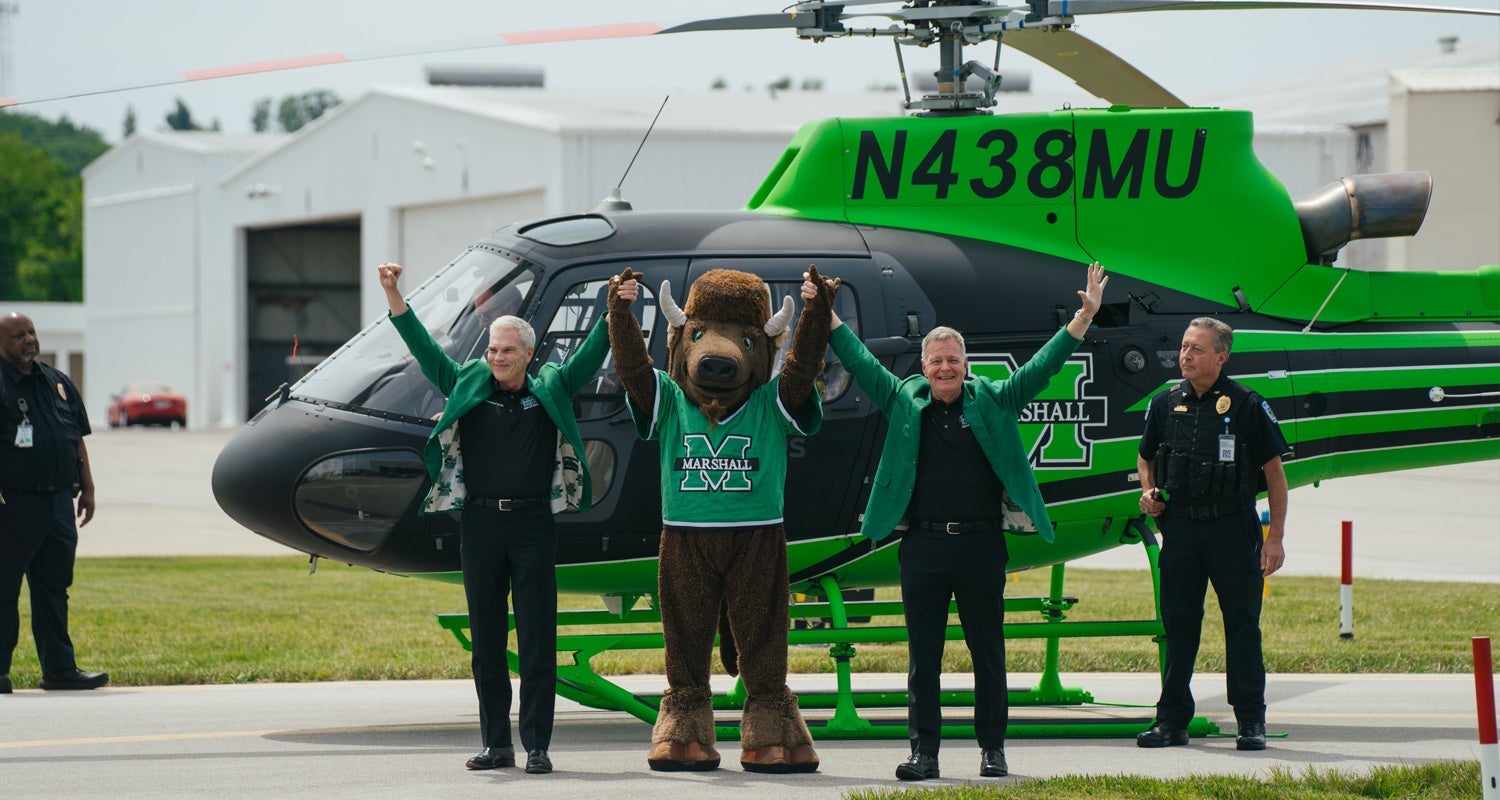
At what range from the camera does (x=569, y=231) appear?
8.27 m

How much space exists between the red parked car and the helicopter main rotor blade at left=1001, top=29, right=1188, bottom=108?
4624 cm

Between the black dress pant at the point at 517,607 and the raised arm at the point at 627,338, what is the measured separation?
2.20 ft

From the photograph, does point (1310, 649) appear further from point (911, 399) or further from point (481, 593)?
point (481, 593)

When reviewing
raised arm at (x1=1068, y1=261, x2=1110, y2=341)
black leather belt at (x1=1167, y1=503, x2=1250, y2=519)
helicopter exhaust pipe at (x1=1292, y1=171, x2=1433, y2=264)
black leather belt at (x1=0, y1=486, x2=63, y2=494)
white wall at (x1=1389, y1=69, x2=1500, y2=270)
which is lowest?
black leather belt at (x1=0, y1=486, x2=63, y2=494)

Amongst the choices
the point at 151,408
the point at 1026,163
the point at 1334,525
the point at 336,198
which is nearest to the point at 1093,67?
the point at 1026,163

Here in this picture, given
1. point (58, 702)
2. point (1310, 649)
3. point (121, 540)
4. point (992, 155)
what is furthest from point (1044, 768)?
point (121, 540)

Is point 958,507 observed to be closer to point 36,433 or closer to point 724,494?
point 724,494

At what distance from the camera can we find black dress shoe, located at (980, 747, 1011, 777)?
6965 mm

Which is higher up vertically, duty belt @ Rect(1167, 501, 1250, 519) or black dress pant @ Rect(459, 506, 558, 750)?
duty belt @ Rect(1167, 501, 1250, 519)

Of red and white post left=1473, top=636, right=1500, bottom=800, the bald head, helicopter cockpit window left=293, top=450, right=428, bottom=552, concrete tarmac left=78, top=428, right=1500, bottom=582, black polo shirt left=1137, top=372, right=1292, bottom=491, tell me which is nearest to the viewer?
red and white post left=1473, top=636, right=1500, bottom=800

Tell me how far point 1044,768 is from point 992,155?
316 centimetres

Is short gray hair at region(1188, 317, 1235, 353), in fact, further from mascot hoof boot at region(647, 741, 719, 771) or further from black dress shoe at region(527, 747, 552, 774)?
black dress shoe at region(527, 747, 552, 774)

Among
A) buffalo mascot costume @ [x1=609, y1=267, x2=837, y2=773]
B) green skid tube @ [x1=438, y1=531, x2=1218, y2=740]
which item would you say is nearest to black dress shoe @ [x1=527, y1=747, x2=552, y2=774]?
buffalo mascot costume @ [x1=609, y1=267, x2=837, y2=773]

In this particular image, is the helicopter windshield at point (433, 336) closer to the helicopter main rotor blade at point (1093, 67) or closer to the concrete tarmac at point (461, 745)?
the concrete tarmac at point (461, 745)
